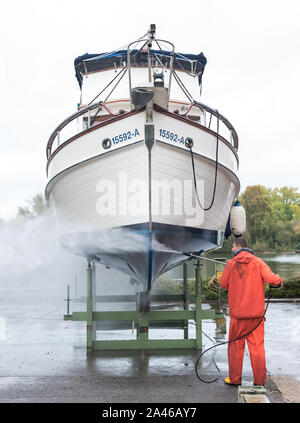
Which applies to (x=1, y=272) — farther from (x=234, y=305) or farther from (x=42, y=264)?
(x=234, y=305)

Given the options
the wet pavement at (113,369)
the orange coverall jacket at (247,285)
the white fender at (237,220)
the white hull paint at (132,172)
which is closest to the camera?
the wet pavement at (113,369)

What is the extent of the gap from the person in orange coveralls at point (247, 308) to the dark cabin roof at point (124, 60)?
4281mm

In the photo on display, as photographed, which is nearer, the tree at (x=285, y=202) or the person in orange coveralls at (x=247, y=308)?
the person in orange coveralls at (x=247, y=308)

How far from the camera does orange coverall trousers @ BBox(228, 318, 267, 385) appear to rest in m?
4.32

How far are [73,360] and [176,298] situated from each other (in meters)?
2.52

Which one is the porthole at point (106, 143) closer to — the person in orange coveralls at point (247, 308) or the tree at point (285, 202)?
the person in orange coveralls at point (247, 308)

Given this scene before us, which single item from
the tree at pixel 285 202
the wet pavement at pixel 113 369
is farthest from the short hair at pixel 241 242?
the tree at pixel 285 202

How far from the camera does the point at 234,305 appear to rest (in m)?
4.54

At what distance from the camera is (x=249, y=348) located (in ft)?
14.6

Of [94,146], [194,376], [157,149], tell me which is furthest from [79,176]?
[194,376]

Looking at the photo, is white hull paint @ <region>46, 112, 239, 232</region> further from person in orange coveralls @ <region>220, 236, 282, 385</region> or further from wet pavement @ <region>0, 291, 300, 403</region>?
wet pavement @ <region>0, 291, 300, 403</region>

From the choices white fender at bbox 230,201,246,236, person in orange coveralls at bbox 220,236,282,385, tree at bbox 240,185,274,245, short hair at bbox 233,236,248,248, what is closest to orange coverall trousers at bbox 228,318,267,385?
person in orange coveralls at bbox 220,236,282,385

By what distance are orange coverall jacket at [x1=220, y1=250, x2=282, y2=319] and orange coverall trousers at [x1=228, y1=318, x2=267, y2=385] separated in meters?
0.09

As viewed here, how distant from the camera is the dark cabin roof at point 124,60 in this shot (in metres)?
7.67
